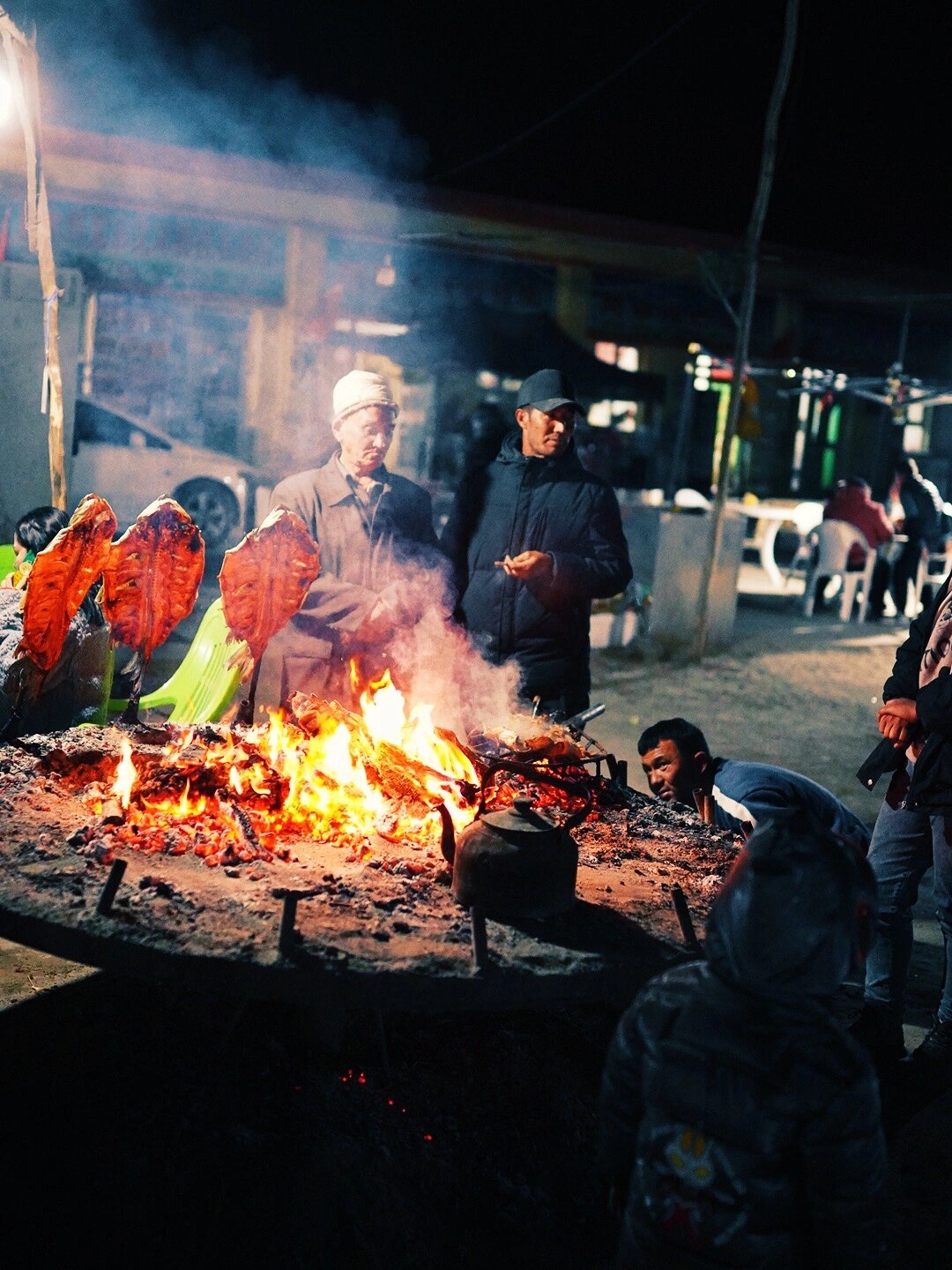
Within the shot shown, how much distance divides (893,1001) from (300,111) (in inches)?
668

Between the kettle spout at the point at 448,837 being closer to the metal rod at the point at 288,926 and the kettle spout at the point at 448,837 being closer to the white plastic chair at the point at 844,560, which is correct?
the metal rod at the point at 288,926

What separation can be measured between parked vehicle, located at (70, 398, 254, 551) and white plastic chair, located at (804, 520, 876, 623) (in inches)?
324

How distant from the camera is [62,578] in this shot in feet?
13.9

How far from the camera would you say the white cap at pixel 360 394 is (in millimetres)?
5141

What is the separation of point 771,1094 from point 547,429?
354cm

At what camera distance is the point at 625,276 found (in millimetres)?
23172

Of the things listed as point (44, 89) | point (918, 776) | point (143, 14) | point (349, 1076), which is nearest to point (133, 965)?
point (349, 1076)

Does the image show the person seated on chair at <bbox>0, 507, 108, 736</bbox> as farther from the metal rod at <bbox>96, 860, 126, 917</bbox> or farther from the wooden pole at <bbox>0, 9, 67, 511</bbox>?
the metal rod at <bbox>96, 860, 126, 917</bbox>

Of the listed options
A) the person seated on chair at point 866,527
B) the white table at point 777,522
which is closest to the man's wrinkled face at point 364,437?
→ the person seated on chair at point 866,527

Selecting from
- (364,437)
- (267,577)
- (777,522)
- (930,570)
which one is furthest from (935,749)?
(777,522)

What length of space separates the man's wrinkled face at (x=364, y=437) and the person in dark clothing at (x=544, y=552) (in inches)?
21.7

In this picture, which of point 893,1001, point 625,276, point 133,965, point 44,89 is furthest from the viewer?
point 625,276

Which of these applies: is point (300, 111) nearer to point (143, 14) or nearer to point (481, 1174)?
point (143, 14)

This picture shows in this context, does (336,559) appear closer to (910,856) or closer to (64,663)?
(64,663)
